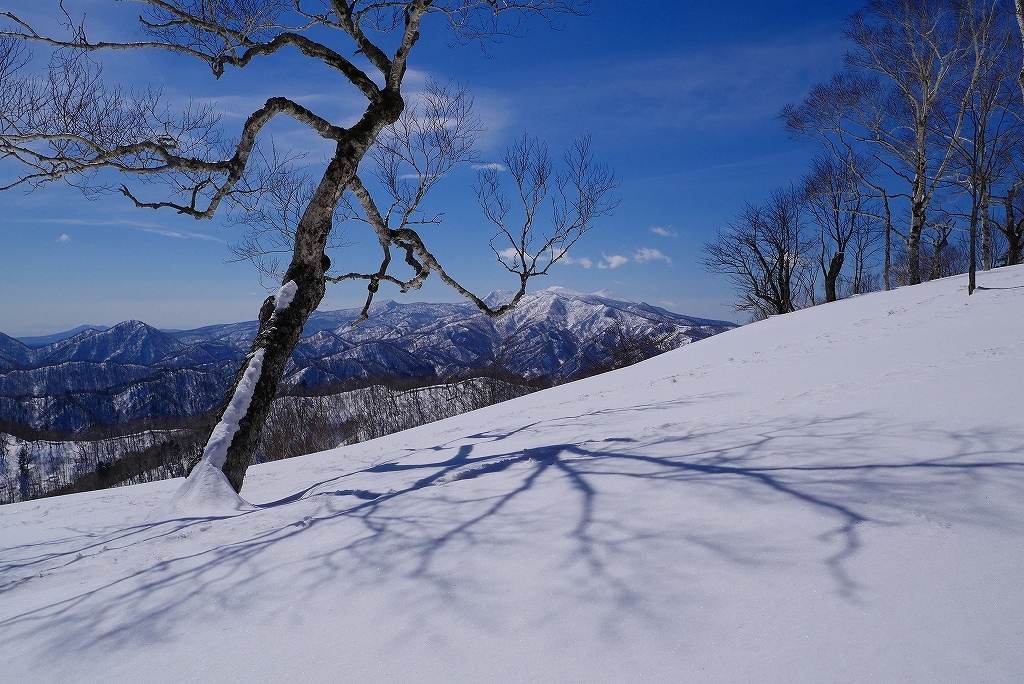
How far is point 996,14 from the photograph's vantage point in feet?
37.4

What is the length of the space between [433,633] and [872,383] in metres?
3.17

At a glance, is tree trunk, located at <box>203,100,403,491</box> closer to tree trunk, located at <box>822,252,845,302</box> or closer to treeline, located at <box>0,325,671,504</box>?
treeline, located at <box>0,325,671,504</box>

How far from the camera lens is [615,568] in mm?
1414

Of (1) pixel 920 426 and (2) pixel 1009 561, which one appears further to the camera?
(1) pixel 920 426

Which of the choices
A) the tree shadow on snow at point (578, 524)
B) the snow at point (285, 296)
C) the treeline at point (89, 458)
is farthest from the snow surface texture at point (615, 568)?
the treeline at point (89, 458)

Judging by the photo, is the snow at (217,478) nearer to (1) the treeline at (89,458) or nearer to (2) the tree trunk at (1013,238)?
(2) the tree trunk at (1013,238)

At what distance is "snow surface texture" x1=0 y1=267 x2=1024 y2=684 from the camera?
1104 mm

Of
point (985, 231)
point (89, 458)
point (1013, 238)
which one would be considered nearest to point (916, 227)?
point (985, 231)

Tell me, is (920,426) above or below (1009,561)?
above

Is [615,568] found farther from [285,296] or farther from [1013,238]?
[1013,238]

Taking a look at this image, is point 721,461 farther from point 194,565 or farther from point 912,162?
point 912,162

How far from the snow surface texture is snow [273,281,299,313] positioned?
1770 millimetres

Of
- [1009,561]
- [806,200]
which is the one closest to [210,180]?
[1009,561]

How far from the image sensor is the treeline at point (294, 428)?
20.9 metres
